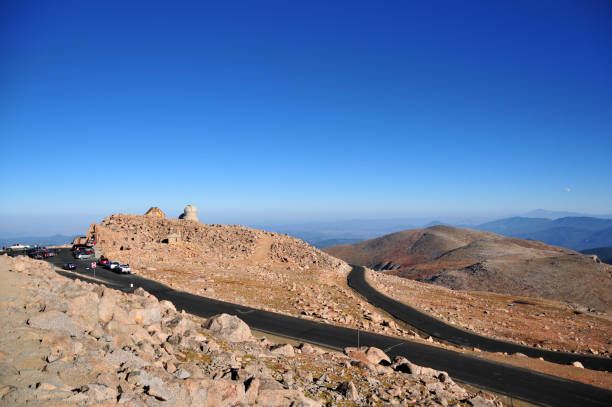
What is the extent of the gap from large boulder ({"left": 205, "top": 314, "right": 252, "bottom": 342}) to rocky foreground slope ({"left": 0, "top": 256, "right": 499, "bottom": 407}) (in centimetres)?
5

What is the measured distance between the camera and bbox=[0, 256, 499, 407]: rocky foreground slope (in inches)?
262

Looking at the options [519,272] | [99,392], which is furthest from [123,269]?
[519,272]

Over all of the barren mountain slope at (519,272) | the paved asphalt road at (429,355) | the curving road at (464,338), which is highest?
the paved asphalt road at (429,355)

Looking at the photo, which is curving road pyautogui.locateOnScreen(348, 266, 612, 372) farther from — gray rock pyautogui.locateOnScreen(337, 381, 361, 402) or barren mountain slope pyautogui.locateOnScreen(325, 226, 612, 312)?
barren mountain slope pyautogui.locateOnScreen(325, 226, 612, 312)

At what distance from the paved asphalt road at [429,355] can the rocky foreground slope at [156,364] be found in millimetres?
3833

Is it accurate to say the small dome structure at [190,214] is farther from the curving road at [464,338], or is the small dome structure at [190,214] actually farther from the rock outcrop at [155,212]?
the curving road at [464,338]

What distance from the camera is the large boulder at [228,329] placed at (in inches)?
569

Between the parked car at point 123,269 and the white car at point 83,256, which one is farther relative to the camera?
the white car at point 83,256

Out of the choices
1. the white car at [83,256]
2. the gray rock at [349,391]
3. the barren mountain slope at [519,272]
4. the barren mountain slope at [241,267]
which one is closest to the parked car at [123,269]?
the barren mountain slope at [241,267]

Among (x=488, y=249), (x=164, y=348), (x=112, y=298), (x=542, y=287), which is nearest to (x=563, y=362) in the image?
(x=164, y=348)

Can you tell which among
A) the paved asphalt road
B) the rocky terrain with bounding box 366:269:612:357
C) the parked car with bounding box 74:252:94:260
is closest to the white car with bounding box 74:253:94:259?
the parked car with bounding box 74:252:94:260

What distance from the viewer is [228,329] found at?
14852 mm

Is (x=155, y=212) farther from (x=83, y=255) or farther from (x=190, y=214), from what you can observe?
(x=83, y=255)

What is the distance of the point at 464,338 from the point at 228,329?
20.9m
